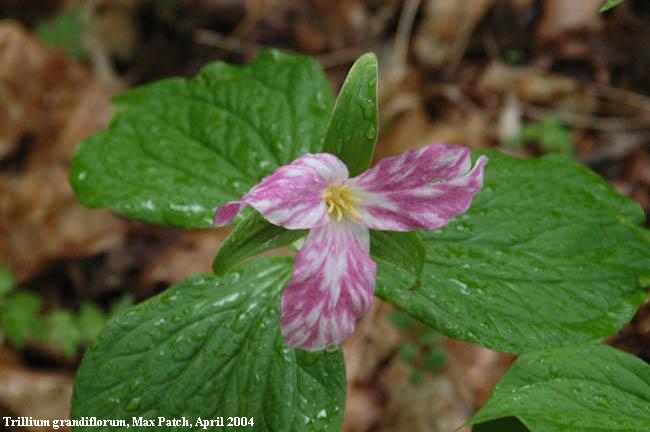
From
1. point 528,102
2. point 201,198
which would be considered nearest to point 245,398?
point 201,198

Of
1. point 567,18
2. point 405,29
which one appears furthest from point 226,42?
point 567,18

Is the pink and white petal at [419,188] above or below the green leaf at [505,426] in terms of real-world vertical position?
above

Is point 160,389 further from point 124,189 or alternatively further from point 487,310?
point 487,310

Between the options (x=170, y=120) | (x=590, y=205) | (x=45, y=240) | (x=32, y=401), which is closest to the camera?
(x=590, y=205)

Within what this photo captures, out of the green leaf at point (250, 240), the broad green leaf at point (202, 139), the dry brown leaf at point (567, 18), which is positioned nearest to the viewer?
the green leaf at point (250, 240)

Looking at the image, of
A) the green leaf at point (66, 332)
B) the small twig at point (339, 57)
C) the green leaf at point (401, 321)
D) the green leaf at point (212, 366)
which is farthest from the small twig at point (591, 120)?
the green leaf at point (66, 332)

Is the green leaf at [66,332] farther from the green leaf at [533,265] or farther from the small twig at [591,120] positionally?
the small twig at [591,120]

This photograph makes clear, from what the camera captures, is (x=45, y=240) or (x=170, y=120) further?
(x=45, y=240)

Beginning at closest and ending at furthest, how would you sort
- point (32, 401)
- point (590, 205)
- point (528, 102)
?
1. point (590, 205)
2. point (32, 401)
3. point (528, 102)
